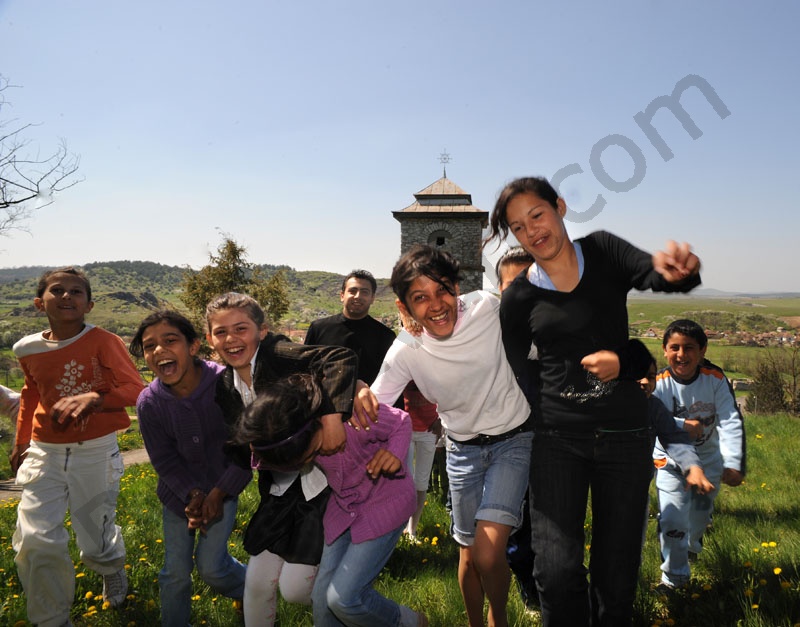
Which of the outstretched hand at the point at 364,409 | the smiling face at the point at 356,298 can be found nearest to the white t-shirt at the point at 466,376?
the outstretched hand at the point at 364,409

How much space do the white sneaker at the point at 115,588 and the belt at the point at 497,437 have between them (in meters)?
2.63

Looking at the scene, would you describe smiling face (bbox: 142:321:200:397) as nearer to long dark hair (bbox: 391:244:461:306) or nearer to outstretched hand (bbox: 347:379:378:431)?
outstretched hand (bbox: 347:379:378:431)

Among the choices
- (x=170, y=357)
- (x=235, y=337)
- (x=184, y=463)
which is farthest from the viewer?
(x=184, y=463)

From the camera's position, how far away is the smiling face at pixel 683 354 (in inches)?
152

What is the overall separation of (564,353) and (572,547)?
87 centimetres

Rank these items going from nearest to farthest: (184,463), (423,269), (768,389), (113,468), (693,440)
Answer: (423,269) < (184,463) < (113,468) < (693,440) < (768,389)

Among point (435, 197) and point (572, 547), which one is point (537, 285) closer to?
point (572, 547)

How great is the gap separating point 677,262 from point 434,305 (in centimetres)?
116

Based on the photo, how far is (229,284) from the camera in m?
29.3

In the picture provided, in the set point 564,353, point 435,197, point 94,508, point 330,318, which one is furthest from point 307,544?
point 435,197

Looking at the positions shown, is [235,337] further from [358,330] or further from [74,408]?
[358,330]

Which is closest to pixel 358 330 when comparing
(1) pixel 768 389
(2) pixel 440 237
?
(2) pixel 440 237

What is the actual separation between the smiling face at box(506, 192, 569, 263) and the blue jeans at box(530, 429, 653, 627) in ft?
2.90

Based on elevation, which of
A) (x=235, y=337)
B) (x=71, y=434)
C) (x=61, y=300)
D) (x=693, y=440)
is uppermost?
(x=61, y=300)
